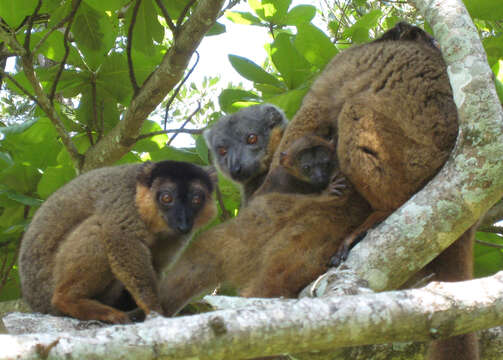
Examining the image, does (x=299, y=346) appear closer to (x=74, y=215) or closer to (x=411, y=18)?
(x=74, y=215)

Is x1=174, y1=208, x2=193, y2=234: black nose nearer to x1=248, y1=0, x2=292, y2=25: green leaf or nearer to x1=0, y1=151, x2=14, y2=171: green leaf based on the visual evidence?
x1=0, y1=151, x2=14, y2=171: green leaf

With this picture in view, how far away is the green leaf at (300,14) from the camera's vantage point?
6.41 metres

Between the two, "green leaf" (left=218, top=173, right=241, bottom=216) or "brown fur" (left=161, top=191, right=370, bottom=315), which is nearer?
"brown fur" (left=161, top=191, right=370, bottom=315)

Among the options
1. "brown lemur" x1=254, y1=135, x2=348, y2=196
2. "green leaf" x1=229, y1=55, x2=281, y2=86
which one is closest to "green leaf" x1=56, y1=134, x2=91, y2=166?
"green leaf" x1=229, y1=55, x2=281, y2=86

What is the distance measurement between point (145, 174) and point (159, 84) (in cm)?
96

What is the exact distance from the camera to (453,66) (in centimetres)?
390

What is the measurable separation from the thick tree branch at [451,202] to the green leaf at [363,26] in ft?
8.74

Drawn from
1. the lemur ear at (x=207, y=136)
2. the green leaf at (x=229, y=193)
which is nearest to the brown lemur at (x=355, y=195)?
the green leaf at (x=229, y=193)

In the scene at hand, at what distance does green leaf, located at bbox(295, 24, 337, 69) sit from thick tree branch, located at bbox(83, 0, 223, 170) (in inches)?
34.0

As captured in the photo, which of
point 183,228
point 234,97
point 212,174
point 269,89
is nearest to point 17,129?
point 212,174

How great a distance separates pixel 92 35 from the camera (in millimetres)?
6234

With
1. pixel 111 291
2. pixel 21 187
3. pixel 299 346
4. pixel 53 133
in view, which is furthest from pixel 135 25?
pixel 299 346

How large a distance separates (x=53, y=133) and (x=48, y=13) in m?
1.37

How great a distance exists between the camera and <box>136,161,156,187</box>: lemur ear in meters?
5.37
